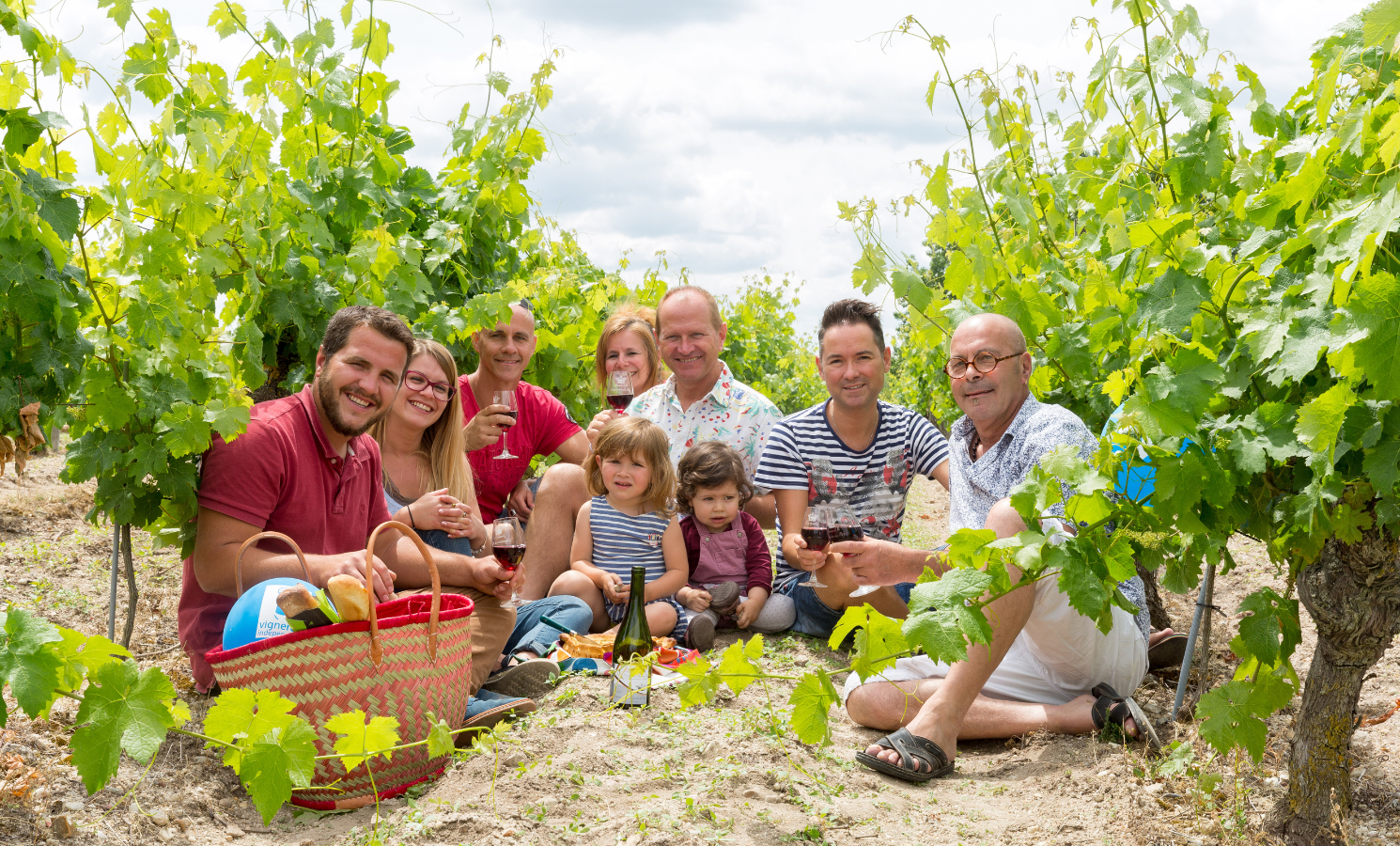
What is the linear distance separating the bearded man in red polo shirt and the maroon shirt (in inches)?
50.2

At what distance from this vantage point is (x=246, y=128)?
12.3 ft

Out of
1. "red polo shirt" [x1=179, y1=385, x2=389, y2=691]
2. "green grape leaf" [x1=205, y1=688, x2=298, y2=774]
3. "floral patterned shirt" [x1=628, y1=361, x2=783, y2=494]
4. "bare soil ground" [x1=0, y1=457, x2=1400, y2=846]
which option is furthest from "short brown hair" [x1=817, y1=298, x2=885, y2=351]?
"green grape leaf" [x1=205, y1=688, x2=298, y2=774]

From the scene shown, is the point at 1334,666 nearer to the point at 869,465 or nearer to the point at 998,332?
the point at 998,332

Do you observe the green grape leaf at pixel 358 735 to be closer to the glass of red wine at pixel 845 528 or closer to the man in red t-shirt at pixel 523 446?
the glass of red wine at pixel 845 528

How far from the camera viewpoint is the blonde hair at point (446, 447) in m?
3.90

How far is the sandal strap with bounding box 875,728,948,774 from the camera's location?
8.94 feet

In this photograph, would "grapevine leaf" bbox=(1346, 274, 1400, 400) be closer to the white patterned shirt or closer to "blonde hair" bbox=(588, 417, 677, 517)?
the white patterned shirt

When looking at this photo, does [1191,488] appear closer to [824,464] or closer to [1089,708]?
[1089,708]

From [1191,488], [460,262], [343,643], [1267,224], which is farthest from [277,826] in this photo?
[460,262]

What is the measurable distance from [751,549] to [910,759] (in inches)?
78.1

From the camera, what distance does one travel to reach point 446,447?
3947mm

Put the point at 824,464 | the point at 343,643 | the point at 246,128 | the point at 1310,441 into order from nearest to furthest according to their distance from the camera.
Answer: the point at 1310,441 → the point at 343,643 → the point at 246,128 → the point at 824,464

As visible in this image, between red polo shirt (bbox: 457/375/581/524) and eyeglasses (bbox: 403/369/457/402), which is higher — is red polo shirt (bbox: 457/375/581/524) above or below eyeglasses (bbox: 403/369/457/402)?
below

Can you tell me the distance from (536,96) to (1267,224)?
4.03 metres
